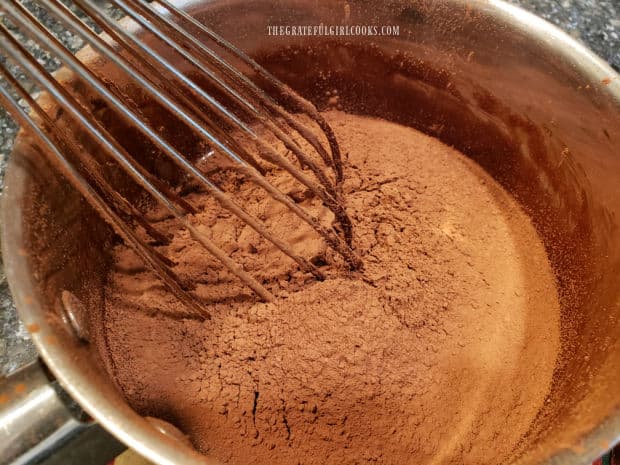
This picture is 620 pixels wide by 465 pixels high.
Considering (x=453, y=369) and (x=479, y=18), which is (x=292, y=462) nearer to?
(x=453, y=369)

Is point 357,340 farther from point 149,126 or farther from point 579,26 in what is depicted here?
point 579,26

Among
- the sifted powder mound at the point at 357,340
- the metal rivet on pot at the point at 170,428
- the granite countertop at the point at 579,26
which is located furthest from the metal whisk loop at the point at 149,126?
the granite countertop at the point at 579,26

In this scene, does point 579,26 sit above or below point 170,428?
above

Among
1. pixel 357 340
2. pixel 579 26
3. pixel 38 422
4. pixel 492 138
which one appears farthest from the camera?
pixel 579 26

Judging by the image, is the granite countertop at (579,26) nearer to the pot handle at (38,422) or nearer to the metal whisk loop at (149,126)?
the metal whisk loop at (149,126)

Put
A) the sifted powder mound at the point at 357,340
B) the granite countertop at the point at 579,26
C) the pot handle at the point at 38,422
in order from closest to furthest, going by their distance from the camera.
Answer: the pot handle at the point at 38,422
the sifted powder mound at the point at 357,340
the granite countertop at the point at 579,26

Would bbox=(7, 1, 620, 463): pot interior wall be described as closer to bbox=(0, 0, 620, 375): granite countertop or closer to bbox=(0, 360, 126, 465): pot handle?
bbox=(0, 360, 126, 465): pot handle

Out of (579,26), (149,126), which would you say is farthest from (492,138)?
(149,126)
